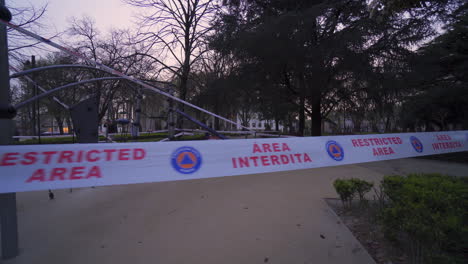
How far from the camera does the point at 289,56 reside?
10.0 m

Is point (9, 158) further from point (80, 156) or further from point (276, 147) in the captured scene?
point (276, 147)

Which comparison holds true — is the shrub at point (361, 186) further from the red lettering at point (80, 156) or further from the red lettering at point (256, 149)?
the red lettering at point (80, 156)

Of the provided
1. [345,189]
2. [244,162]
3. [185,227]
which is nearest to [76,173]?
[244,162]

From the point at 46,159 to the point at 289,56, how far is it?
937 centimetres


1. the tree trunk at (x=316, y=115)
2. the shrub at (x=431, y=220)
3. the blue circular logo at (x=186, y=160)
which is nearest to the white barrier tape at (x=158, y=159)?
the blue circular logo at (x=186, y=160)

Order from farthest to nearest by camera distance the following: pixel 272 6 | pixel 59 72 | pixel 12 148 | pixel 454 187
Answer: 1. pixel 59 72
2. pixel 272 6
3. pixel 454 187
4. pixel 12 148

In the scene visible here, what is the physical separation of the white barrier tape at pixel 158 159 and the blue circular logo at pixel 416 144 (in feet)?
3.91

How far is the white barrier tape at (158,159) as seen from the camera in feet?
7.39

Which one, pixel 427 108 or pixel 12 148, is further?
pixel 427 108

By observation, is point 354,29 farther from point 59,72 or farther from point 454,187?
point 59,72

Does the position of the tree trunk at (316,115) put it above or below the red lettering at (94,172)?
above

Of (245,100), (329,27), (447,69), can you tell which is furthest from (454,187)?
(447,69)

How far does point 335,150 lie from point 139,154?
2.75 metres

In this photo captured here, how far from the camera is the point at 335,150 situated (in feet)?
12.0
